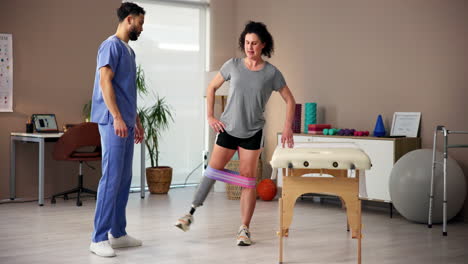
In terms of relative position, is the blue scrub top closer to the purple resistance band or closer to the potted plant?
the purple resistance band

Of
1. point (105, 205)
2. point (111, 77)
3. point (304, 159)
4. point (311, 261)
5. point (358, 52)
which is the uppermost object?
A: point (358, 52)

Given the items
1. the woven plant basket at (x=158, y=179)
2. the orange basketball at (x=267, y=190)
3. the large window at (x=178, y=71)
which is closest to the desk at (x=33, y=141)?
the woven plant basket at (x=158, y=179)

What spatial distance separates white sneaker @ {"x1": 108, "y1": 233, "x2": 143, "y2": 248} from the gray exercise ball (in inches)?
82.8

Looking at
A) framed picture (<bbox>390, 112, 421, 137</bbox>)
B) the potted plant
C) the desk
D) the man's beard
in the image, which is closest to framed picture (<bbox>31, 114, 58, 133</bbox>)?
the desk

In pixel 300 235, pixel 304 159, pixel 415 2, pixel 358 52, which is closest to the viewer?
pixel 304 159

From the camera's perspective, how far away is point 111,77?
3.77 m

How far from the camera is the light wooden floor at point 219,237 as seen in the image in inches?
151

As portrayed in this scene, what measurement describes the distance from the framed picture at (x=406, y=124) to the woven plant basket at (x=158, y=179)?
2435 mm

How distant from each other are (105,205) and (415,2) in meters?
3.29

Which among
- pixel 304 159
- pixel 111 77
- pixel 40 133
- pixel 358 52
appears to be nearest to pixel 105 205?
pixel 111 77

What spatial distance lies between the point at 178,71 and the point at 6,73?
6.47 ft

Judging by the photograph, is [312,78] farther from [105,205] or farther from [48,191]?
[105,205]

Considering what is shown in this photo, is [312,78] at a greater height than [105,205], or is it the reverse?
[312,78]

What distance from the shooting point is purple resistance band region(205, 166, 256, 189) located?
13.6ft
